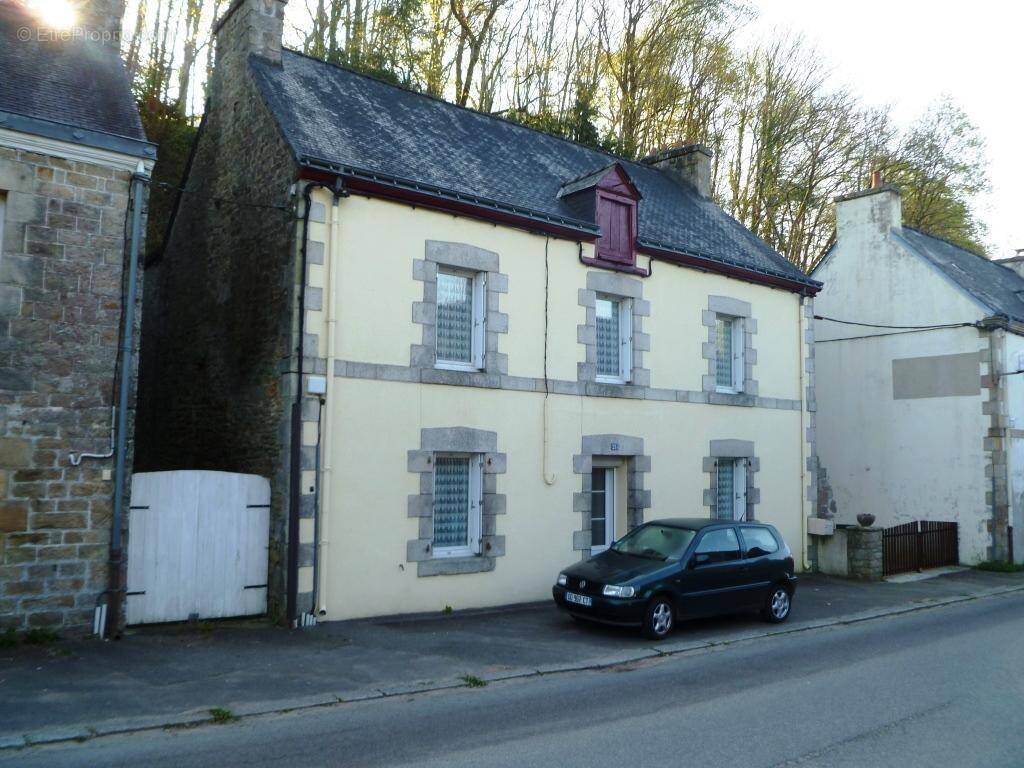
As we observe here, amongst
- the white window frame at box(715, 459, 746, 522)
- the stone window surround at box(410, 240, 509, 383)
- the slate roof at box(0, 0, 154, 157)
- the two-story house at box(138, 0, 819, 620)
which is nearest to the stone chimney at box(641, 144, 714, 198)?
the two-story house at box(138, 0, 819, 620)

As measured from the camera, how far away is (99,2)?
1191cm

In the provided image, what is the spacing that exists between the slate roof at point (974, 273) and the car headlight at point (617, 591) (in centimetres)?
1373

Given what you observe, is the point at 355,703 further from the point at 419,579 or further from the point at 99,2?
the point at 99,2

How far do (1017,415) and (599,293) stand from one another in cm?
1158

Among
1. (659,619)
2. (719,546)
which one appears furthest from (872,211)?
(659,619)

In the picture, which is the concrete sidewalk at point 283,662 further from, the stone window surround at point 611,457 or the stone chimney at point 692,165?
the stone chimney at point 692,165

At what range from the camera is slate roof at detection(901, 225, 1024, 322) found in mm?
21050

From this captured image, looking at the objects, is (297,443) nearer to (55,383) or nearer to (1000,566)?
(55,383)

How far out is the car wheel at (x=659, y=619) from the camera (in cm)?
1075

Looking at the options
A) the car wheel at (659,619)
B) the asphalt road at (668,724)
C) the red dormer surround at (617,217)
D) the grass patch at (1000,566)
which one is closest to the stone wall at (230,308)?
the asphalt road at (668,724)

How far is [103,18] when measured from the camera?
39.6 feet

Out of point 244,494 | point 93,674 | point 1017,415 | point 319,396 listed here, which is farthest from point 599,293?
point 1017,415

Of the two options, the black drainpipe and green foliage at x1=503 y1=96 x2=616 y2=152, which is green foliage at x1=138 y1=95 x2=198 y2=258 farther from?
the black drainpipe

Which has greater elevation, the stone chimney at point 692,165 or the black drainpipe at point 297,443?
the stone chimney at point 692,165
